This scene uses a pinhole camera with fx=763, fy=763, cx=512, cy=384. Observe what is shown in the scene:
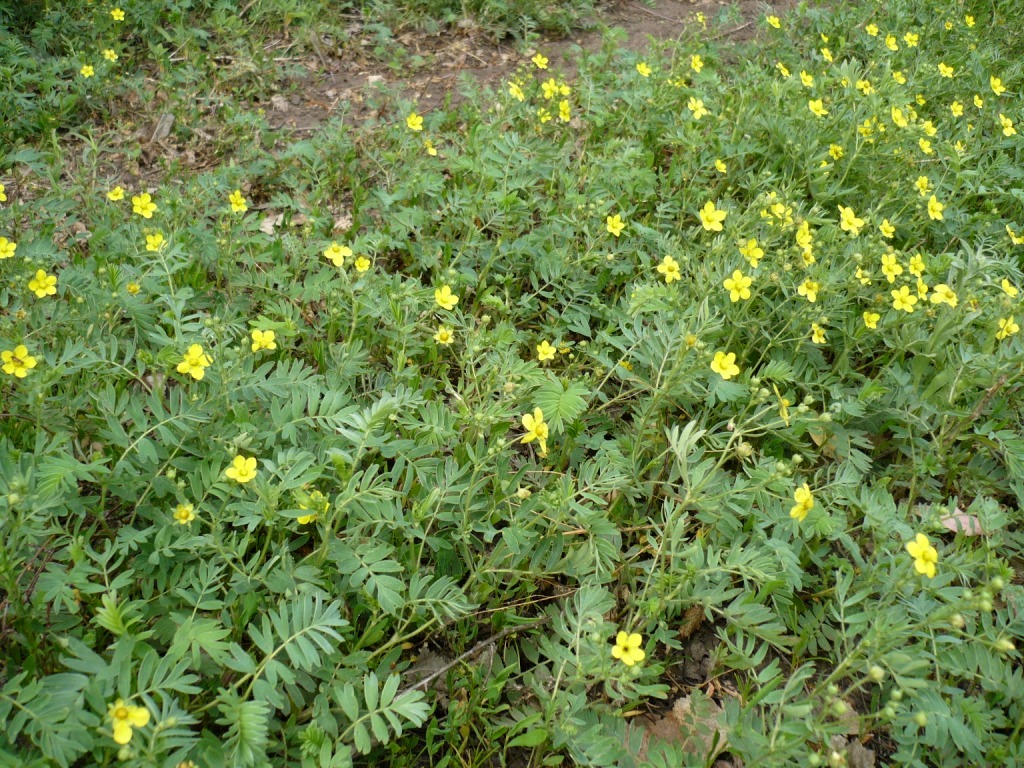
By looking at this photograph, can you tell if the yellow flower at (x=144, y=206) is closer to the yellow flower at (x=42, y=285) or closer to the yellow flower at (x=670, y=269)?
the yellow flower at (x=42, y=285)

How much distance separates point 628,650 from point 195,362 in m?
1.56

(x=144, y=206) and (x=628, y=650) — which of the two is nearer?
(x=628, y=650)

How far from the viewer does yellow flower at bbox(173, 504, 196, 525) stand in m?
2.13

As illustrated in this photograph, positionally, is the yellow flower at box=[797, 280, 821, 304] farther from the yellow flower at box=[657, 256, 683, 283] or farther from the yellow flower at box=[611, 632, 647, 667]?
the yellow flower at box=[611, 632, 647, 667]

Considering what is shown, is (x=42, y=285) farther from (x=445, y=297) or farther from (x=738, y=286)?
(x=738, y=286)

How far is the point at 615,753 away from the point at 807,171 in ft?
10.0

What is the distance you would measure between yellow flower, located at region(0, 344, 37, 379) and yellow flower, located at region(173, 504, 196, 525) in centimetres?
65

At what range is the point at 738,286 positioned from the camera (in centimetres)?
300

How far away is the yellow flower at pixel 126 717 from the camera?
5.43ft

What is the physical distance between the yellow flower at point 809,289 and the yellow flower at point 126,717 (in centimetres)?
266

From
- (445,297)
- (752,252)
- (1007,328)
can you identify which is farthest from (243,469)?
(1007,328)

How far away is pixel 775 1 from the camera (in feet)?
21.1

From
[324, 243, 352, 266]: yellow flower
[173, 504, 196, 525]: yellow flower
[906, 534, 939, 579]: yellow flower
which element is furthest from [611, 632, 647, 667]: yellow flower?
[324, 243, 352, 266]: yellow flower

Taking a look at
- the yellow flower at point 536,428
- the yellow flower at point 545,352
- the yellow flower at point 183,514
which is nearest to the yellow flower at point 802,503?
the yellow flower at point 536,428
